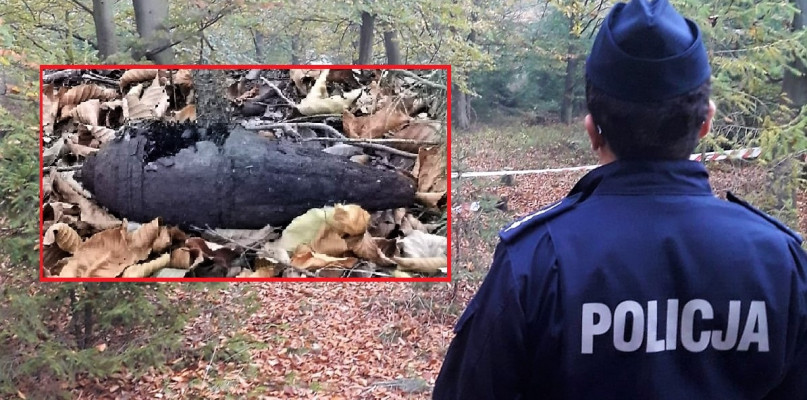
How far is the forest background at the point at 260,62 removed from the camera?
2.31m

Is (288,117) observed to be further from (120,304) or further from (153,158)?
(120,304)

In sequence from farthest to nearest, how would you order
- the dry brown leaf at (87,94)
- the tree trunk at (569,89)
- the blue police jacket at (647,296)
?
the tree trunk at (569,89) < the dry brown leaf at (87,94) < the blue police jacket at (647,296)

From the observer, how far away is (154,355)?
8.65 feet

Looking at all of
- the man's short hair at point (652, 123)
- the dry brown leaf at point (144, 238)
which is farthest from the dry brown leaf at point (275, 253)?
the man's short hair at point (652, 123)

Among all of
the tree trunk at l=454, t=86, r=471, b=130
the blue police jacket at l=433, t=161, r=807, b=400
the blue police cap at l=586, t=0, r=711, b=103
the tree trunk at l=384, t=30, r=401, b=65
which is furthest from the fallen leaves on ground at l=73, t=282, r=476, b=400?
the blue police cap at l=586, t=0, r=711, b=103

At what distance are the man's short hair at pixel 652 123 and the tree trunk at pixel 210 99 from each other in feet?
3.41

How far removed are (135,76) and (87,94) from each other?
127mm

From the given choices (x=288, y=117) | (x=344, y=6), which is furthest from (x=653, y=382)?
(x=344, y=6)

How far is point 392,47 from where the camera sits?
2.54 metres

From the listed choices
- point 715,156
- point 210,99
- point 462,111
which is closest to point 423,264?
point 210,99

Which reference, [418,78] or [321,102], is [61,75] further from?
[418,78]

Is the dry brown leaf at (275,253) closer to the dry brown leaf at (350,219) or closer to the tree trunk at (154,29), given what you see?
the dry brown leaf at (350,219)

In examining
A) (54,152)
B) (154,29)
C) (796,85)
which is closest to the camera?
(54,152)

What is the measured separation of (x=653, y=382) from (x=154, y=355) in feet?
7.58
